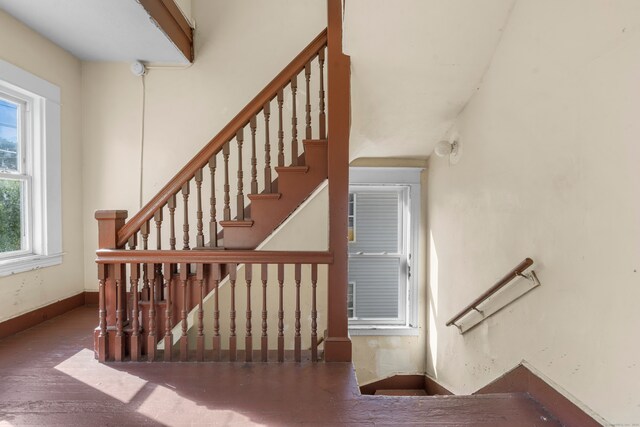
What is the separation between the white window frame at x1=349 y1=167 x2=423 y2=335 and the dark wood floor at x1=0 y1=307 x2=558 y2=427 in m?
2.16

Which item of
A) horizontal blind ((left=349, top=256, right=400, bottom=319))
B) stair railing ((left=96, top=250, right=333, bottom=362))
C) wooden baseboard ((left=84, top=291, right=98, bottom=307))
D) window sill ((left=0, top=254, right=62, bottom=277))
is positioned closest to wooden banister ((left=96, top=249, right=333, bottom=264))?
stair railing ((left=96, top=250, right=333, bottom=362))

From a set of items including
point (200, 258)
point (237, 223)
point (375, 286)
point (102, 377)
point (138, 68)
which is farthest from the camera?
point (375, 286)

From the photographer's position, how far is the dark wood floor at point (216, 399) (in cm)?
161

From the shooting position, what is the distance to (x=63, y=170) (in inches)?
130

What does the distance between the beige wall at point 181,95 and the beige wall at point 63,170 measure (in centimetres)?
10

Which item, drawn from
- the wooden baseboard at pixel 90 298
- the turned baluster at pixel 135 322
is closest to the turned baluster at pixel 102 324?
the turned baluster at pixel 135 322

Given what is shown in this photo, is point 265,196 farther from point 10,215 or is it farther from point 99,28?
point 10,215

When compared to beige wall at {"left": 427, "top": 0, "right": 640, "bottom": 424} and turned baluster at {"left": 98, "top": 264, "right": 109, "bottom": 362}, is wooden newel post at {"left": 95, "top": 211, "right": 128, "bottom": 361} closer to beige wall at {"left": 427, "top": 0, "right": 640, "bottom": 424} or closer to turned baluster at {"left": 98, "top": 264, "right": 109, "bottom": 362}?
turned baluster at {"left": 98, "top": 264, "right": 109, "bottom": 362}

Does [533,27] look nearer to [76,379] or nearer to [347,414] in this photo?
[347,414]

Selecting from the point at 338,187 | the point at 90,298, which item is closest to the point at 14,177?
the point at 90,298

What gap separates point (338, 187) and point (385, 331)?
2.57 m

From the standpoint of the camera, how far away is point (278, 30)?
350cm

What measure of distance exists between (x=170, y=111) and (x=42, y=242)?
1667 millimetres

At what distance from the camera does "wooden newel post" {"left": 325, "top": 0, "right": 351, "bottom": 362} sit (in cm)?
219
